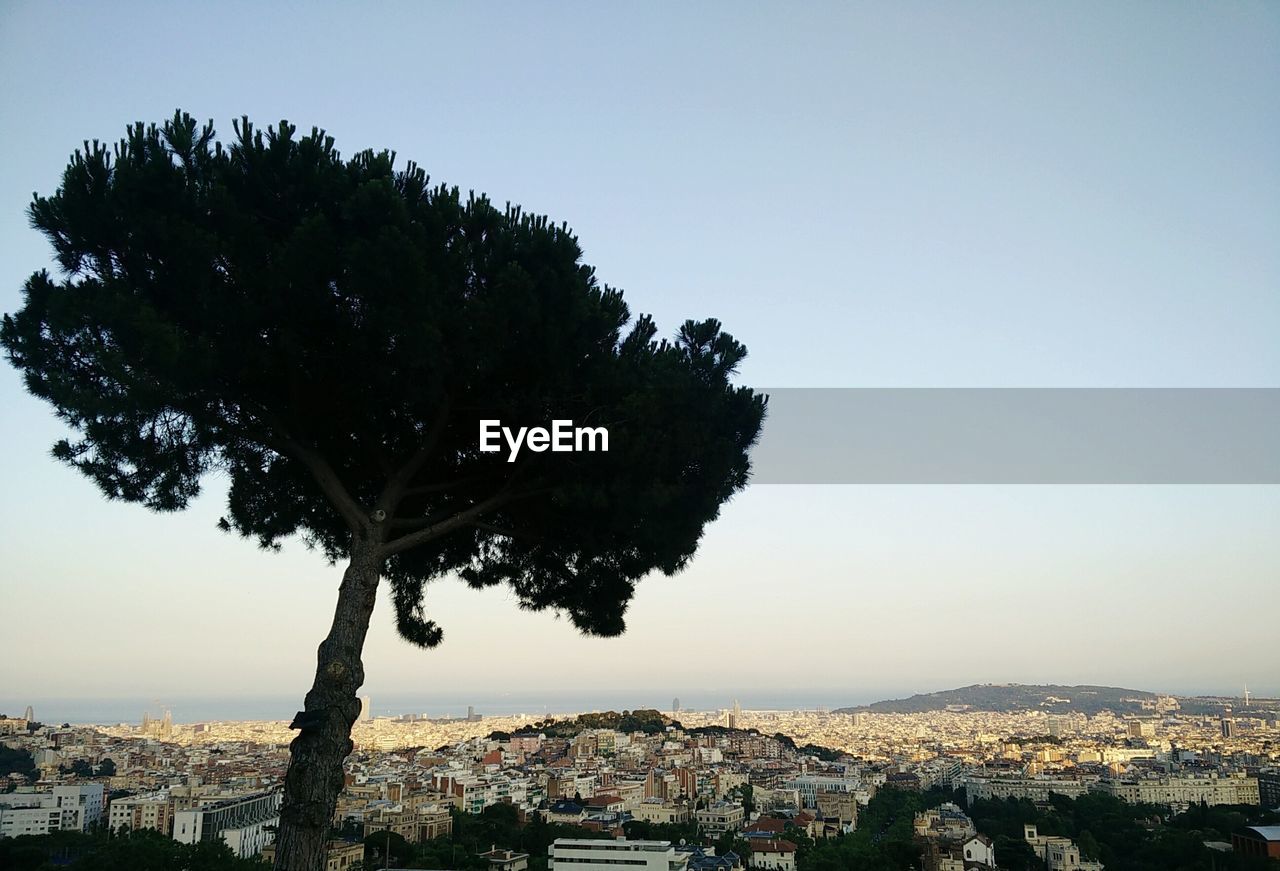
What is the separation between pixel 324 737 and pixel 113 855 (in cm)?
1268

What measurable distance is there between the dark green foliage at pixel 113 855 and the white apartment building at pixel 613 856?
8.65m

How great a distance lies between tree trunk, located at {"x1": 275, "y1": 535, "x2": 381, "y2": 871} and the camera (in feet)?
15.1

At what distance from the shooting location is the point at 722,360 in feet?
20.7

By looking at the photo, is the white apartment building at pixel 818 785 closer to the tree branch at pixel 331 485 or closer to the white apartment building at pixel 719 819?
the white apartment building at pixel 719 819

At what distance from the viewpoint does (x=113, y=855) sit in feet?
46.8

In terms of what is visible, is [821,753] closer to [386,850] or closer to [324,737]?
[386,850]

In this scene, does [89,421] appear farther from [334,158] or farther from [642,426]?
[642,426]

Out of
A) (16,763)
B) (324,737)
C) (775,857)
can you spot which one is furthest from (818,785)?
(324,737)

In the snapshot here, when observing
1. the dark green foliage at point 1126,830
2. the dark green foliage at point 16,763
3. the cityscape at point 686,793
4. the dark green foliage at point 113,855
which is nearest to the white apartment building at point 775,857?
the cityscape at point 686,793

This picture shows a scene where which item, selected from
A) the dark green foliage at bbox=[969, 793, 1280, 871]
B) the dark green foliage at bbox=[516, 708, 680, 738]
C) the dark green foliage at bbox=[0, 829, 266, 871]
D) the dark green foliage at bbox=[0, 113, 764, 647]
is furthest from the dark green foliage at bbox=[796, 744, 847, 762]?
the dark green foliage at bbox=[0, 113, 764, 647]

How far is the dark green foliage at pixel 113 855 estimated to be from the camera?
14.1 meters

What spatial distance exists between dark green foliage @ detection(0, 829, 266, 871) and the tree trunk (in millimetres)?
11952

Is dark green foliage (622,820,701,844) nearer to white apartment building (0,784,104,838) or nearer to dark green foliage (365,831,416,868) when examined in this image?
dark green foliage (365,831,416,868)

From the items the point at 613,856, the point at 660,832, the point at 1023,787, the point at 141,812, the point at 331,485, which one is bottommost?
the point at 1023,787
